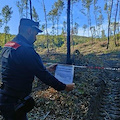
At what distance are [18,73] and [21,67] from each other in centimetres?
8

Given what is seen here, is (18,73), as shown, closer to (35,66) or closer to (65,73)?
(35,66)

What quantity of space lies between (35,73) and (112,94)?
18.3 ft

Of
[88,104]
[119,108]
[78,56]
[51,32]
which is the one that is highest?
[51,32]

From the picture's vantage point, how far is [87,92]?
17.1 ft

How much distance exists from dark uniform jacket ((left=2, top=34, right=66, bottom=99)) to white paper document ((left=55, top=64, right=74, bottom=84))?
1.69 ft

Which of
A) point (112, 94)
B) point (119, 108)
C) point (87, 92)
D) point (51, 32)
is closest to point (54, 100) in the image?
point (87, 92)

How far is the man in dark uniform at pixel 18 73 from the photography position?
1.38 metres

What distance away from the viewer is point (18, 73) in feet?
4.66

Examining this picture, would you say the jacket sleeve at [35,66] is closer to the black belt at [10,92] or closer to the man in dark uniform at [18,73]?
the man in dark uniform at [18,73]

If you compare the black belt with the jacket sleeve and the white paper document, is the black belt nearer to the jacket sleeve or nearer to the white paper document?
the jacket sleeve

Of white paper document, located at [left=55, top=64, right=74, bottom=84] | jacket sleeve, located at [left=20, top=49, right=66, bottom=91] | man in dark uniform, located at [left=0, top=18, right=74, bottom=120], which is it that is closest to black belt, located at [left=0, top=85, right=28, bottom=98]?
man in dark uniform, located at [left=0, top=18, right=74, bottom=120]

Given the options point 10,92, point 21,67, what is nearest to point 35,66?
point 21,67

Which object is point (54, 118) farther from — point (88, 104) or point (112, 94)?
point (112, 94)

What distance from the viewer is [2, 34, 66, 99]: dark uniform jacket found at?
1378 millimetres
